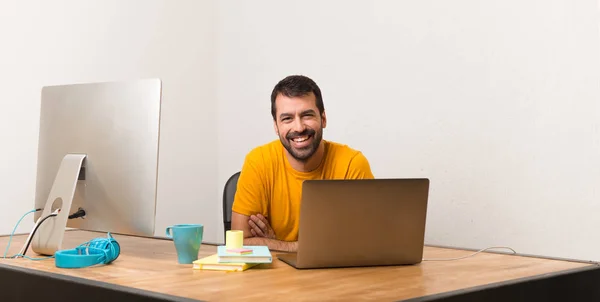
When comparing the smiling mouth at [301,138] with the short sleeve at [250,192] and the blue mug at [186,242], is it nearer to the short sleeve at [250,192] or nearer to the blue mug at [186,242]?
the short sleeve at [250,192]

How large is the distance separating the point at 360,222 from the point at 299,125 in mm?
796

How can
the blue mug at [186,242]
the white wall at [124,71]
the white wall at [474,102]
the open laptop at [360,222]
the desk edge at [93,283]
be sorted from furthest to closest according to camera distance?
the white wall at [124,71] → the white wall at [474,102] → the blue mug at [186,242] → the open laptop at [360,222] → the desk edge at [93,283]

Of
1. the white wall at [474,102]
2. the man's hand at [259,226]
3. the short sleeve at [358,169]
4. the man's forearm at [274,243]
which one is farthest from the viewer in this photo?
the white wall at [474,102]

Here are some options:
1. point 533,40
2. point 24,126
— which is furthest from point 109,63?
point 533,40

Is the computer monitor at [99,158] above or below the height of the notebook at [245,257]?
above

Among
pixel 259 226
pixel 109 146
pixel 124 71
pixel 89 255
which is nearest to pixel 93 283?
pixel 89 255

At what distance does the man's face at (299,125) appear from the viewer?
229cm

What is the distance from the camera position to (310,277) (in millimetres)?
1435

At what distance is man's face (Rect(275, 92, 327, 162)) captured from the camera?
90.2 inches

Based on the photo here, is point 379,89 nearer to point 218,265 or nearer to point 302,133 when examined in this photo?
point 302,133

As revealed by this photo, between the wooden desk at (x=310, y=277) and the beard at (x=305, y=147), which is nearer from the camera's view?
the wooden desk at (x=310, y=277)

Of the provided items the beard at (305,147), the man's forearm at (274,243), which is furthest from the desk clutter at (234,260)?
the beard at (305,147)

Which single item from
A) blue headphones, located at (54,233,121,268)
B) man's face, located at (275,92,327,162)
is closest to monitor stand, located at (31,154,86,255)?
blue headphones, located at (54,233,121,268)

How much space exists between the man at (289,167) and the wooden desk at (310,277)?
481 millimetres
